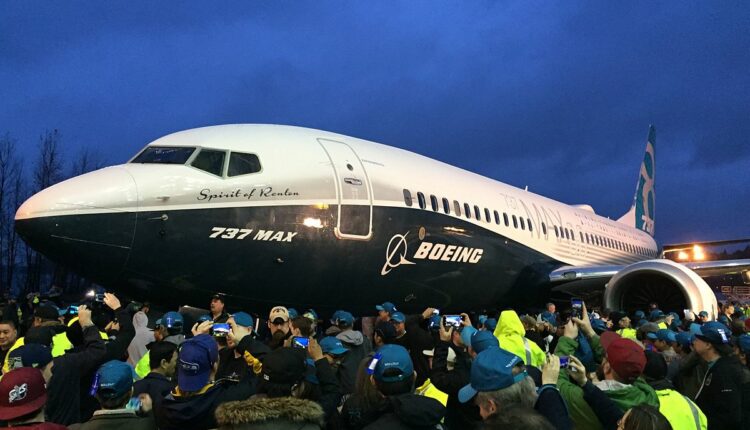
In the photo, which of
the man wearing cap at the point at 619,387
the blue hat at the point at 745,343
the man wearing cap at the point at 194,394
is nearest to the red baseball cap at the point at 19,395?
the man wearing cap at the point at 194,394

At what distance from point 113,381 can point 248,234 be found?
12.5 feet

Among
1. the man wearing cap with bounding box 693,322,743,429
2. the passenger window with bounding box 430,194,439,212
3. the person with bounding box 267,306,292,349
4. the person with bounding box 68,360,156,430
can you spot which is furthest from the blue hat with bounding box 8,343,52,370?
the passenger window with bounding box 430,194,439,212

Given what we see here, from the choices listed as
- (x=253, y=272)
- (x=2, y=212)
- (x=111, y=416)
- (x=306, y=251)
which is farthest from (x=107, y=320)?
(x=2, y=212)

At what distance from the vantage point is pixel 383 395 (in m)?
2.66

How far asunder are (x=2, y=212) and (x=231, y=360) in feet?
96.7

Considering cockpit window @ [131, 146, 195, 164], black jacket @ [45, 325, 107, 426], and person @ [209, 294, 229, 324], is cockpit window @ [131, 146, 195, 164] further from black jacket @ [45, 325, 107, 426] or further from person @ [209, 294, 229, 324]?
black jacket @ [45, 325, 107, 426]

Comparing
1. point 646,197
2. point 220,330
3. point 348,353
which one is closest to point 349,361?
point 348,353

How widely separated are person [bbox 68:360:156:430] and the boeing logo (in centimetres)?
531

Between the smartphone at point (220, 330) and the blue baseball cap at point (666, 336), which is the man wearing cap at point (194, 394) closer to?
the smartphone at point (220, 330)

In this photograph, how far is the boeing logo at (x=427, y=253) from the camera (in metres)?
8.04

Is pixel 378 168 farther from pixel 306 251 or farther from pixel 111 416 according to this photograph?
pixel 111 416

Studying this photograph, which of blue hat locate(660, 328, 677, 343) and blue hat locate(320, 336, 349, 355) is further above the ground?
blue hat locate(660, 328, 677, 343)

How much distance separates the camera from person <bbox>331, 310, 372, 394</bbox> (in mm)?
4254

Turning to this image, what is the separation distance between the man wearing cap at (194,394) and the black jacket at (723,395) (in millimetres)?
3256
